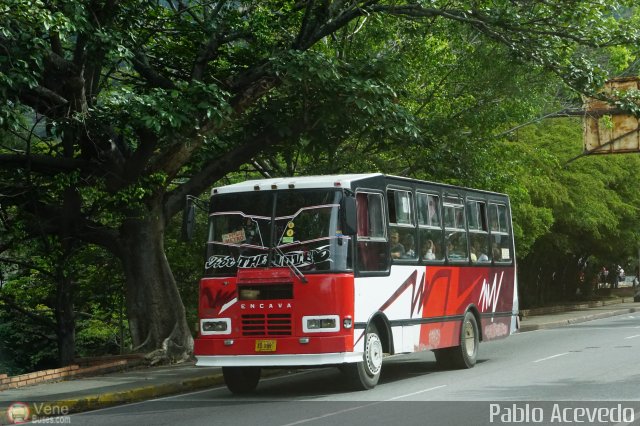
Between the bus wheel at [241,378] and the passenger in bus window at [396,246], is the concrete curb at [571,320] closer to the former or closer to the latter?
the passenger in bus window at [396,246]

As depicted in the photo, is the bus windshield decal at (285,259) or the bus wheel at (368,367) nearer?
the bus windshield decal at (285,259)

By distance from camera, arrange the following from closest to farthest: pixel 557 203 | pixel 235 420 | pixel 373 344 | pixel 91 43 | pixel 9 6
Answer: pixel 235 420, pixel 9 6, pixel 373 344, pixel 91 43, pixel 557 203

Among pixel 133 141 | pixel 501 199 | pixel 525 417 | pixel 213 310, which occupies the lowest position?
pixel 525 417

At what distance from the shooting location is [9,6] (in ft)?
46.2

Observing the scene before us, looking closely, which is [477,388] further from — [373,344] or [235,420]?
[235,420]

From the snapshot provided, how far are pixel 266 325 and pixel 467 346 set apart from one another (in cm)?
520

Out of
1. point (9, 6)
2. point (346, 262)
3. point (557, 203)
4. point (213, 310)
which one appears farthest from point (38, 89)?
point (557, 203)

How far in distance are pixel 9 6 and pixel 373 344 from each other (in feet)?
23.8

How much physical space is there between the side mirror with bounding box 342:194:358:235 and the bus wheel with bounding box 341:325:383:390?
1.66 m

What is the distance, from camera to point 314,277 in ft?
46.9

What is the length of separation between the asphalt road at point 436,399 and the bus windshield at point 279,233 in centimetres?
200

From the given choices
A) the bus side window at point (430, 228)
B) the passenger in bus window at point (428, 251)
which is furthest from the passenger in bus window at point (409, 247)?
the passenger in bus window at point (428, 251)

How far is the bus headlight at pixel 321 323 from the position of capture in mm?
14125

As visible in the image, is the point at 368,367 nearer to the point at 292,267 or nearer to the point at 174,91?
the point at 292,267
